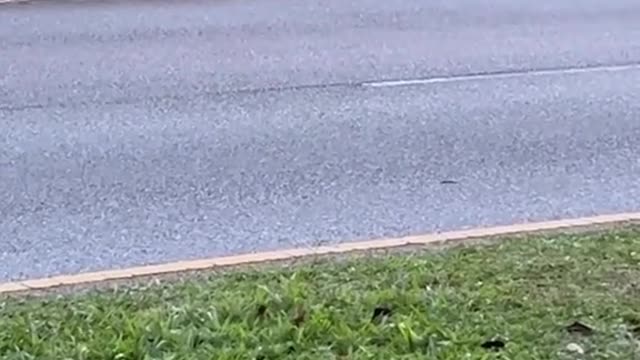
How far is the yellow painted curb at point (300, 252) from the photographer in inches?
198

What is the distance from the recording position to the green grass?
13.7 feet

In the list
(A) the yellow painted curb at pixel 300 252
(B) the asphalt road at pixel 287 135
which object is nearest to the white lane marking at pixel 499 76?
(B) the asphalt road at pixel 287 135

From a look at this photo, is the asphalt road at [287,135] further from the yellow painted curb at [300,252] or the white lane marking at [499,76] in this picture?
the yellow painted curb at [300,252]

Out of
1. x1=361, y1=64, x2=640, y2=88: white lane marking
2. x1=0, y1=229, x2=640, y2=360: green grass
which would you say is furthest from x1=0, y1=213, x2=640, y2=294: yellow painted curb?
x1=361, y1=64, x2=640, y2=88: white lane marking

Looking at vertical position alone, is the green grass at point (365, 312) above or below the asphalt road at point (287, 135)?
above

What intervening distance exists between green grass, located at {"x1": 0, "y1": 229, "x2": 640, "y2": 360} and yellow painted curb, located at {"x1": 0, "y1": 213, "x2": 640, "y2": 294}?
7.5 inches

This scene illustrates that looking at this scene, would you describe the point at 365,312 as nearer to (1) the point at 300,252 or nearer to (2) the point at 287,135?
(1) the point at 300,252

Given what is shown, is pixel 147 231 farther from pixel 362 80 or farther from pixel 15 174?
pixel 362 80

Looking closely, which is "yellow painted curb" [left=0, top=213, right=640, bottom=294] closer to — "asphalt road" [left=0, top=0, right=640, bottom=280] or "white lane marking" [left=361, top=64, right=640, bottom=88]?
"asphalt road" [left=0, top=0, right=640, bottom=280]

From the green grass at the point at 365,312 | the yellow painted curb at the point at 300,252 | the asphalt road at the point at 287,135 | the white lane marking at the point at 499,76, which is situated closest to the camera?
the green grass at the point at 365,312

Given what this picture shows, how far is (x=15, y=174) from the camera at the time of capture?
6.75 metres

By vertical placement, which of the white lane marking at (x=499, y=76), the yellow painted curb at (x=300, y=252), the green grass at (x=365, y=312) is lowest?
the white lane marking at (x=499, y=76)

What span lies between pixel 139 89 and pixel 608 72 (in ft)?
10.8

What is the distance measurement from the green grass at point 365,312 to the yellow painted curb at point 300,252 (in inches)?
7.5
